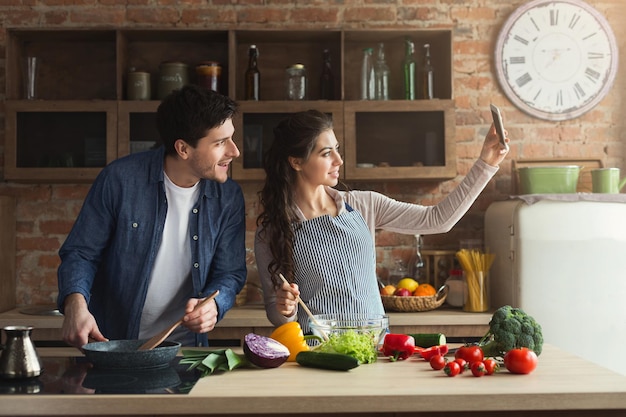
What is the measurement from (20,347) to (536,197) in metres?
2.57

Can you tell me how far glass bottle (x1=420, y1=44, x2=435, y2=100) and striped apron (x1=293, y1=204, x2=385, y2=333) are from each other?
1422 millimetres

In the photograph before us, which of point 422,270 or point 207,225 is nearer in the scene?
point 207,225

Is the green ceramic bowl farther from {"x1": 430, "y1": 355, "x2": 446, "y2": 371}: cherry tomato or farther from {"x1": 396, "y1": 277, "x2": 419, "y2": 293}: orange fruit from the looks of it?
{"x1": 430, "y1": 355, "x2": 446, "y2": 371}: cherry tomato

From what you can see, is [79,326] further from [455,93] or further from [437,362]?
[455,93]

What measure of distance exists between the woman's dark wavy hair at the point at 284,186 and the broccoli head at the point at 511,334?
0.82 m

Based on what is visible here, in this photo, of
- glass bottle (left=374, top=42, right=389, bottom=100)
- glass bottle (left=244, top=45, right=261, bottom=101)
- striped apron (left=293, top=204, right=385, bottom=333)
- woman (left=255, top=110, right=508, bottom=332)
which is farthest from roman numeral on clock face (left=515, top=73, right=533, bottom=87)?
striped apron (left=293, top=204, right=385, bottom=333)

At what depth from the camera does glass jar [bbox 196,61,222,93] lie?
3.94 meters

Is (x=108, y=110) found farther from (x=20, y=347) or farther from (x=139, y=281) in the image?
(x=20, y=347)

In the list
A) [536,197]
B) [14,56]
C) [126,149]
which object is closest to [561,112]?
[536,197]

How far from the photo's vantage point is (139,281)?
8.45ft

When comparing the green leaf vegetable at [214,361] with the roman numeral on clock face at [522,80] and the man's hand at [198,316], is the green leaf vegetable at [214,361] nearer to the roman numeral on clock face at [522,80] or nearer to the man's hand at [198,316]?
the man's hand at [198,316]

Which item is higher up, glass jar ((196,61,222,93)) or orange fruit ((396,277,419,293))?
glass jar ((196,61,222,93))

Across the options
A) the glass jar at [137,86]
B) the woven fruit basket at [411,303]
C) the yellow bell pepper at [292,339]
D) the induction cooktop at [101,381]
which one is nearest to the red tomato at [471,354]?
the yellow bell pepper at [292,339]

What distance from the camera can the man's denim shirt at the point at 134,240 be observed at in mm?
2572
